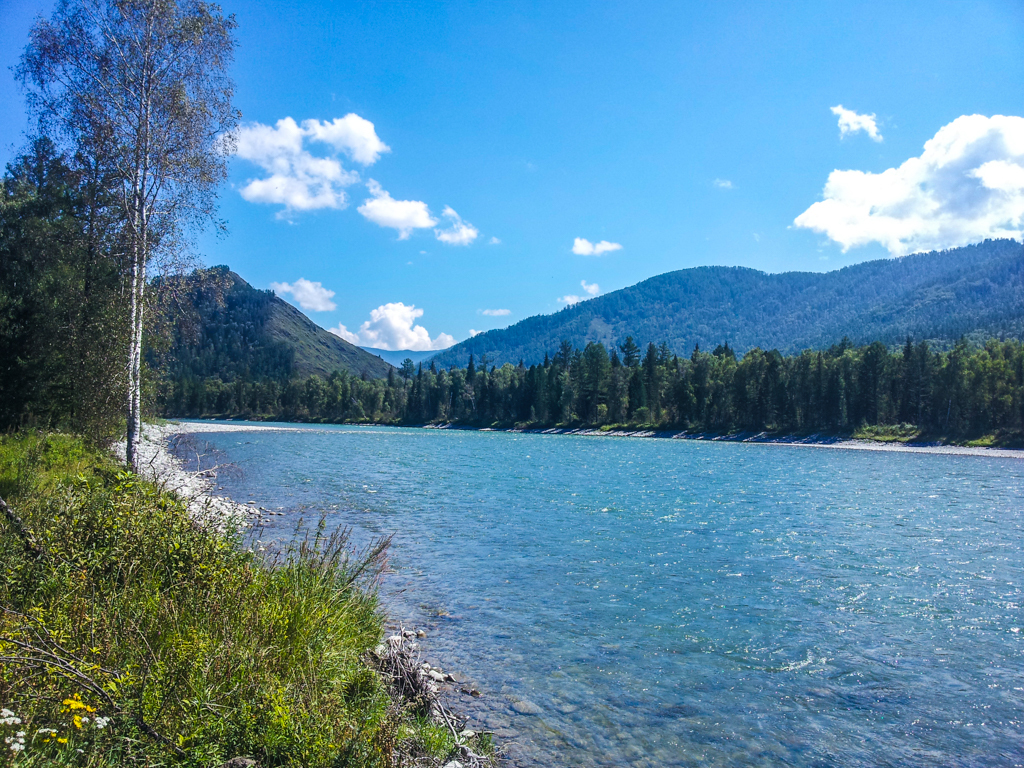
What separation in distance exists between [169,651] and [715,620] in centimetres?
1085

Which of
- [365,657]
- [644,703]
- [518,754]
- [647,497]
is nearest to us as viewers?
[518,754]

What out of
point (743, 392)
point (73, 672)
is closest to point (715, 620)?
point (73, 672)

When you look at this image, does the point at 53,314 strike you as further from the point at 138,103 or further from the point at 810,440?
the point at 810,440

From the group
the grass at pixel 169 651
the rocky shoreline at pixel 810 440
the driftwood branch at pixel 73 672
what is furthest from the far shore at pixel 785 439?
the driftwood branch at pixel 73 672

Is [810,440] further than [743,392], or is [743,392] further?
[743,392]

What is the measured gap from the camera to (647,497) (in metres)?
31.2

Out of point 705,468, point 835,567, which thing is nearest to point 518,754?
point 835,567

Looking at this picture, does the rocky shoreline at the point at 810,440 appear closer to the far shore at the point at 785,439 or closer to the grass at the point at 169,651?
the far shore at the point at 785,439

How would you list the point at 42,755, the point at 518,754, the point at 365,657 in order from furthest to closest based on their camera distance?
the point at 365,657 → the point at 518,754 → the point at 42,755

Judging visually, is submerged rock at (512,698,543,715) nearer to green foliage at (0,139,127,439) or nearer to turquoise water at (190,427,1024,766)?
turquoise water at (190,427,1024,766)

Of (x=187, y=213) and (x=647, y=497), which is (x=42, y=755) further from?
(x=647, y=497)

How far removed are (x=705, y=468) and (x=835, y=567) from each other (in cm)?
3361

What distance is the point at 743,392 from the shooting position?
4525 inches

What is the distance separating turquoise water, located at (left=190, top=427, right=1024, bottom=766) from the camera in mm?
8164
